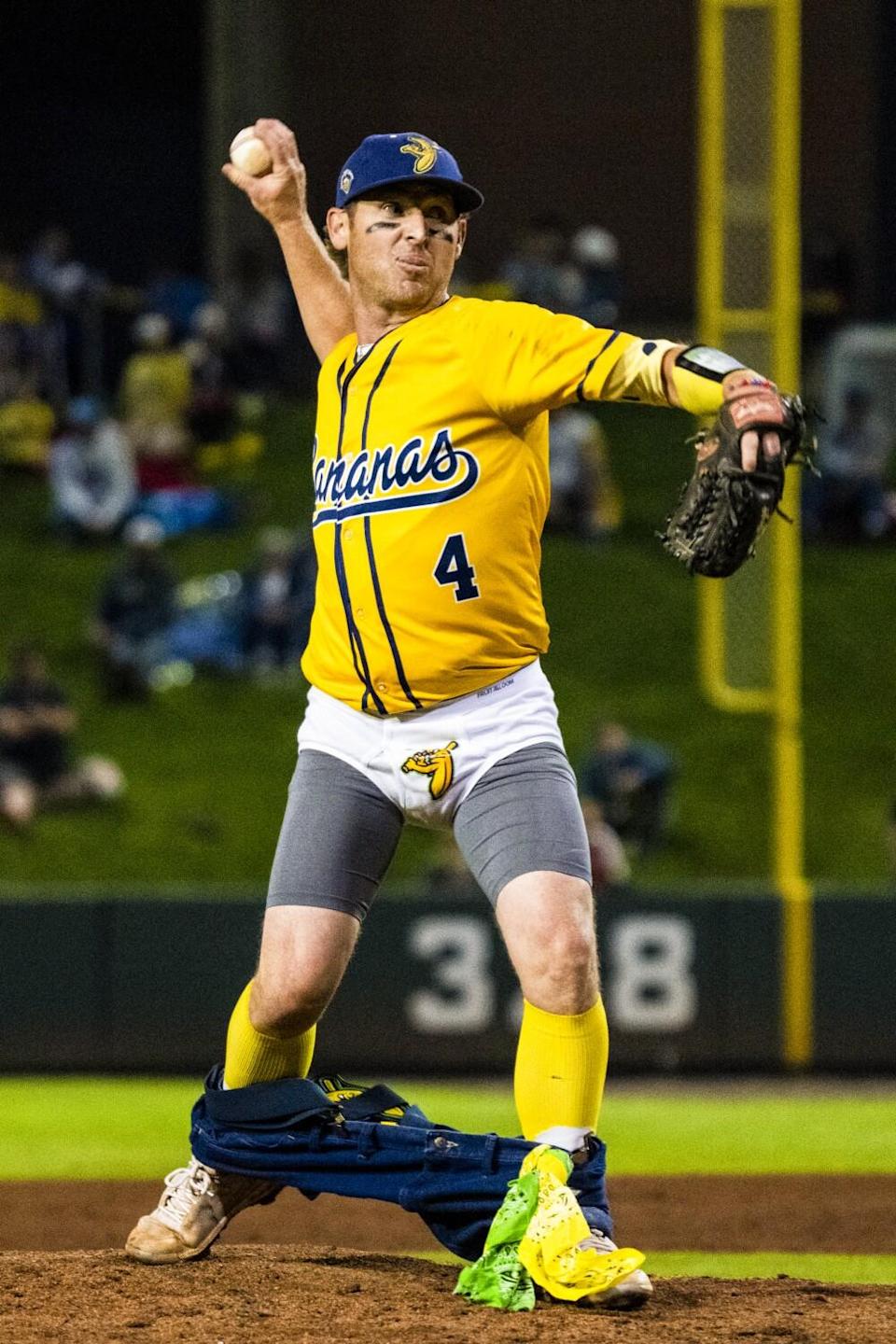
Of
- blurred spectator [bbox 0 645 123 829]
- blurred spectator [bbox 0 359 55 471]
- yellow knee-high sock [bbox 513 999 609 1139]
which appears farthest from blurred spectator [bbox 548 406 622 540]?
yellow knee-high sock [bbox 513 999 609 1139]

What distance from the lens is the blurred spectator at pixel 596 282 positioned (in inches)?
684

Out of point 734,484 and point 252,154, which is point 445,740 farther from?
point 252,154

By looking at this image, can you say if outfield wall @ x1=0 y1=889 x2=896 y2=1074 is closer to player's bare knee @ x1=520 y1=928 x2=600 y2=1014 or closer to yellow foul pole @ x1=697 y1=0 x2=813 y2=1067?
yellow foul pole @ x1=697 y1=0 x2=813 y2=1067

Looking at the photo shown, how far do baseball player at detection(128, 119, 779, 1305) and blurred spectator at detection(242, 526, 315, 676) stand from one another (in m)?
9.63

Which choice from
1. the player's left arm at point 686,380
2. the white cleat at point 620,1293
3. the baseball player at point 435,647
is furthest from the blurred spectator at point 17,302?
the white cleat at point 620,1293

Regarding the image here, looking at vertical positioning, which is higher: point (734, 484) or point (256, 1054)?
point (734, 484)

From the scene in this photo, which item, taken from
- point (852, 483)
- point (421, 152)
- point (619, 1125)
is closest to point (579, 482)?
point (852, 483)

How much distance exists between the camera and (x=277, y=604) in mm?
14320

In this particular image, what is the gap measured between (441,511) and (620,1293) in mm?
1509

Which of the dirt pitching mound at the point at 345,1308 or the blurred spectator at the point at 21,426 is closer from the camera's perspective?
the dirt pitching mound at the point at 345,1308

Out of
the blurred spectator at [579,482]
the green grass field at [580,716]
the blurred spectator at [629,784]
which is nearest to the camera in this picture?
the blurred spectator at [629,784]

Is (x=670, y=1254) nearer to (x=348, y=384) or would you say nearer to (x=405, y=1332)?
(x=405, y=1332)

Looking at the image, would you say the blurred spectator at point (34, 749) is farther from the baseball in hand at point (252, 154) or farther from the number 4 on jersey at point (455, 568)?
the number 4 on jersey at point (455, 568)

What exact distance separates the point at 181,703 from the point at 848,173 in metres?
8.98
